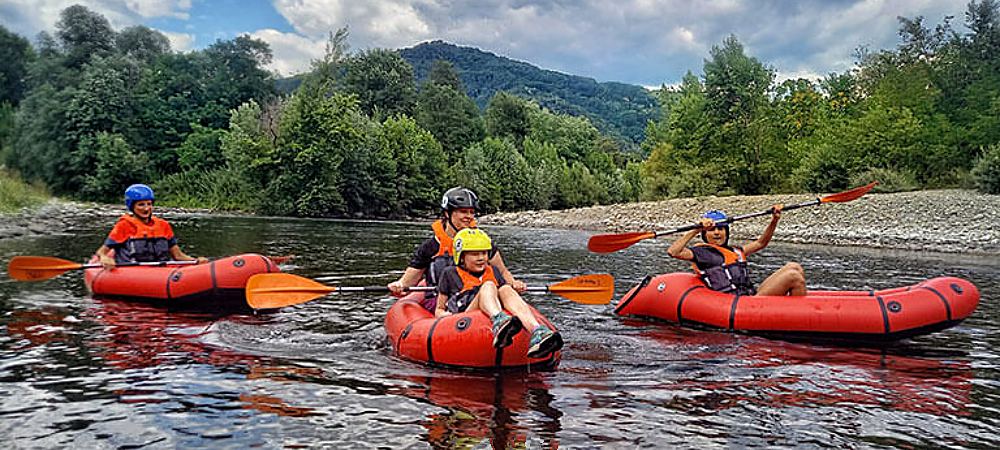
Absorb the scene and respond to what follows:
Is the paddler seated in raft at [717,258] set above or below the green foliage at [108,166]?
below

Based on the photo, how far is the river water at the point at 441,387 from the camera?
12.6 feet

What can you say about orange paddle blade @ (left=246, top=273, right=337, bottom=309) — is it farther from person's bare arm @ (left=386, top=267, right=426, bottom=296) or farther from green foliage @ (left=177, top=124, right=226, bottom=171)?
green foliage @ (left=177, top=124, right=226, bottom=171)

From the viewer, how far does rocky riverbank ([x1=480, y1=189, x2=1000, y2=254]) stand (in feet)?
56.8

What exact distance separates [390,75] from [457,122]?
26.4 feet

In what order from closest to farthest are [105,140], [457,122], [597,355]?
1. [597,355]
2. [105,140]
3. [457,122]

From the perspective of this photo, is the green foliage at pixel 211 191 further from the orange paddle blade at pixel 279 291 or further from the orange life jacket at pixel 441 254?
the orange life jacket at pixel 441 254

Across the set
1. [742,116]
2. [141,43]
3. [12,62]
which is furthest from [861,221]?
[12,62]

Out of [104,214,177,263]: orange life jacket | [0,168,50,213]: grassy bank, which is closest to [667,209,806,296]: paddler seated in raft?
[104,214,177,263]: orange life jacket

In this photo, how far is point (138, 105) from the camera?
42.4 m

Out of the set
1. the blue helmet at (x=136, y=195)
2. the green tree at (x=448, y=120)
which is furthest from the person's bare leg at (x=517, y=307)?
the green tree at (x=448, y=120)

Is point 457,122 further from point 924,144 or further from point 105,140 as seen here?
point 924,144

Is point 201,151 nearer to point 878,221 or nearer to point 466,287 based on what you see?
point 878,221

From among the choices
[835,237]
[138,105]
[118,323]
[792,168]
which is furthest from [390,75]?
[118,323]

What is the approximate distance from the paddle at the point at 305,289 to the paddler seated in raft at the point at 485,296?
0.61 metres
